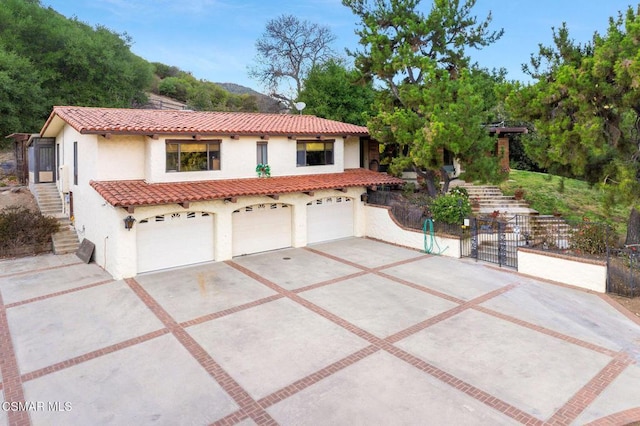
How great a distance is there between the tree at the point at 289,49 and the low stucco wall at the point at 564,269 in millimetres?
34834

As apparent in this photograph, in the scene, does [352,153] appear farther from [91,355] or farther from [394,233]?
[91,355]

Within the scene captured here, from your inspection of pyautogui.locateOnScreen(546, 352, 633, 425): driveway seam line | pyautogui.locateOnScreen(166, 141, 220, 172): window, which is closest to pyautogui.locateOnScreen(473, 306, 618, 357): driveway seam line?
pyautogui.locateOnScreen(546, 352, 633, 425): driveway seam line

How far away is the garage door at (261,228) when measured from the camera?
17.5m

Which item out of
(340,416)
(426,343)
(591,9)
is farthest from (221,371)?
(591,9)

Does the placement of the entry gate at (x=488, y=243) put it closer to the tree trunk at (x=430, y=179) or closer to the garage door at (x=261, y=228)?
the tree trunk at (x=430, y=179)

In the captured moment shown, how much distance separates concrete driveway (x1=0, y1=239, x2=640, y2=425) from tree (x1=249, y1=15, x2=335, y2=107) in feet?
113

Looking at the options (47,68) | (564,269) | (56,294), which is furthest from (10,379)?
(47,68)

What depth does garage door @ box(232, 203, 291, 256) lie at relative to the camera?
17547 mm

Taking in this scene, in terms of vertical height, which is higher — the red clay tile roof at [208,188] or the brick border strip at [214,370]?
the red clay tile roof at [208,188]

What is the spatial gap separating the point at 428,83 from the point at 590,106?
739cm

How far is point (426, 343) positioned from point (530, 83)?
11526mm

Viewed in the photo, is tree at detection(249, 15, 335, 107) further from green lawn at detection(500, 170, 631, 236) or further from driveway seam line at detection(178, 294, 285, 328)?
driveway seam line at detection(178, 294, 285, 328)

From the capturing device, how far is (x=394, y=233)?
19719 millimetres

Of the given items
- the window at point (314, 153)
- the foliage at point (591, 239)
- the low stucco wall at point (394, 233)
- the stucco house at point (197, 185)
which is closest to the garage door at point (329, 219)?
the stucco house at point (197, 185)
